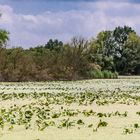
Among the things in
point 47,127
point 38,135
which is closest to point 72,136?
point 38,135

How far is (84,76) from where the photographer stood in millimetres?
62438

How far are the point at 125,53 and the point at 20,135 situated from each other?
80725mm

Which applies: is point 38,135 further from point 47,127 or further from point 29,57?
point 29,57

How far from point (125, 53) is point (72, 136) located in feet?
265

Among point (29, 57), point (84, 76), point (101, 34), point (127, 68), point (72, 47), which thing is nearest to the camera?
point (29, 57)

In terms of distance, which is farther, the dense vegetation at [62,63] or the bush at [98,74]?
the bush at [98,74]

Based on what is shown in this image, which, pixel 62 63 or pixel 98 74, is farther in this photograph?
pixel 98 74

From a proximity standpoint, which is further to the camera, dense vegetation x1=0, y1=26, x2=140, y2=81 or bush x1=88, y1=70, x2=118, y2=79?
bush x1=88, y1=70, x2=118, y2=79

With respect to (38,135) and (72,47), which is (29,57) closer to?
(72,47)

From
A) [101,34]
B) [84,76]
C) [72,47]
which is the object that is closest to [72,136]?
[84,76]

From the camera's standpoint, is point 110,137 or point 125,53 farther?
point 125,53

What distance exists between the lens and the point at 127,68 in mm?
90312

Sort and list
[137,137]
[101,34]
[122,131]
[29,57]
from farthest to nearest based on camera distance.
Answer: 1. [101,34]
2. [29,57]
3. [122,131]
4. [137,137]

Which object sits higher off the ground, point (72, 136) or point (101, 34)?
point (101, 34)
